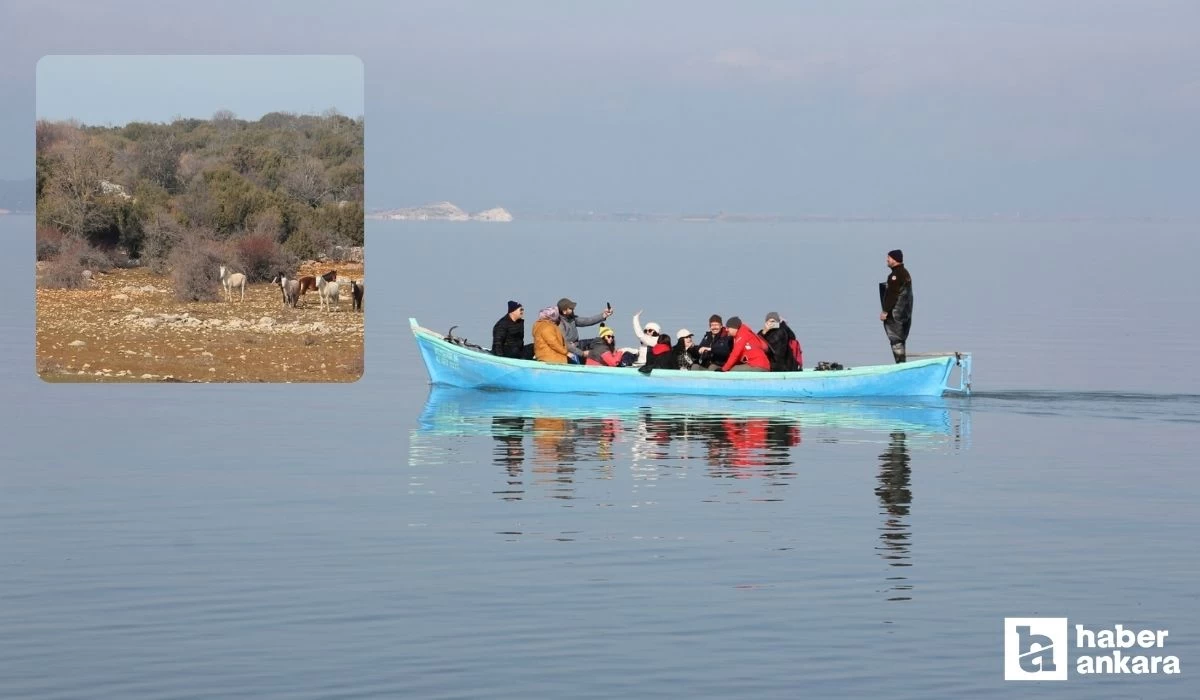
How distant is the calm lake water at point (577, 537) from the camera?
12.9 meters

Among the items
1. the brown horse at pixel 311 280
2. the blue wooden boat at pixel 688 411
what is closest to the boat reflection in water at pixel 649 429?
the blue wooden boat at pixel 688 411

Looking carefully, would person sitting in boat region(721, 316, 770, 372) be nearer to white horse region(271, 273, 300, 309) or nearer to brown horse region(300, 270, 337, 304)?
brown horse region(300, 270, 337, 304)

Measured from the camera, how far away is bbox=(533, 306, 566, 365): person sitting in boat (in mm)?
28656

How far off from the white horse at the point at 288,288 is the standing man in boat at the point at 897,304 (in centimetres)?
815

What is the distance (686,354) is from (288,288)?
5941 mm

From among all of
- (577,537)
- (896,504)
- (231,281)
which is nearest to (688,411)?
(231,281)

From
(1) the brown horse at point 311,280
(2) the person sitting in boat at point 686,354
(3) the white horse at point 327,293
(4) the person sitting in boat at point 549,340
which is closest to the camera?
(3) the white horse at point 327,293

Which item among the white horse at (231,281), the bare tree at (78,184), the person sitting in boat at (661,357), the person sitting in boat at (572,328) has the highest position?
the bare tree at (78,184)

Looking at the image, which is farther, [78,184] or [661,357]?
[661,357]

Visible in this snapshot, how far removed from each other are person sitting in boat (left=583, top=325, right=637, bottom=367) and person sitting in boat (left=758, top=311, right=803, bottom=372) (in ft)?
7.01

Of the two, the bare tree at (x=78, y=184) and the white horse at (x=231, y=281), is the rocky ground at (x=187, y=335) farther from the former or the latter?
the bare tree at (x=78, y=184)

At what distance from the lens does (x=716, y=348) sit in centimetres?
2811

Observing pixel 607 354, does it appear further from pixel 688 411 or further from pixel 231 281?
pixel 231 281

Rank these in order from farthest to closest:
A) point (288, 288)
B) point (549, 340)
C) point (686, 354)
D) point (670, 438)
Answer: point (549, 340), point (686, 354), point (288, 288), point (670, 438)
